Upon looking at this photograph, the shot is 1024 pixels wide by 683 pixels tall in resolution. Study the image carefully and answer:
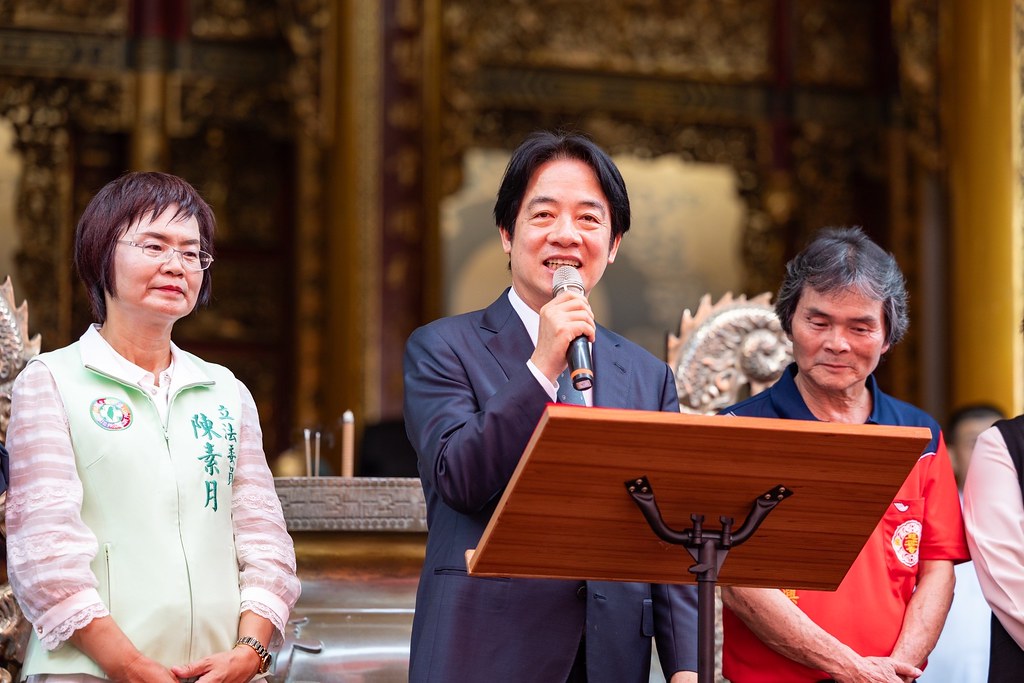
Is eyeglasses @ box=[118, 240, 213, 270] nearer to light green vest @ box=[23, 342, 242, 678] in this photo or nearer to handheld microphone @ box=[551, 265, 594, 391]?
light green vest @ box=[23, 342, 242, 678]

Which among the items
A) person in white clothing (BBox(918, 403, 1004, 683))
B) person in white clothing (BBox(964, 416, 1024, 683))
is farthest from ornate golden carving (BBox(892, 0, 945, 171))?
person in white clothing (BBox(964, 416, 1024, 683))

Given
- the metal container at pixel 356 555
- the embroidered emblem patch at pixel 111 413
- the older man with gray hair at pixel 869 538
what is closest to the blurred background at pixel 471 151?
the metal container at pixel 356 555

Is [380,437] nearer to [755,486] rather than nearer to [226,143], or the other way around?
[226,143]

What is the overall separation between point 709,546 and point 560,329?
308 millimetres

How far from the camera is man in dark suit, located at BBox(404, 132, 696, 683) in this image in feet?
6.18

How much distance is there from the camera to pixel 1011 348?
5.51 m

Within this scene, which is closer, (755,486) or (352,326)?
(755,486)

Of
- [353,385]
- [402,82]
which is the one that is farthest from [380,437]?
[402,82]

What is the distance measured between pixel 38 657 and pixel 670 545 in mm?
831

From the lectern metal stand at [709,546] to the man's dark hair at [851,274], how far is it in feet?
2.13

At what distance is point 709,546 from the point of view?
1.85m

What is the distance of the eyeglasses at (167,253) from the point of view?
2166mm

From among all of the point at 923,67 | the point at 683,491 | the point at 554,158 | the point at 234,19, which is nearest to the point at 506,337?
the point at 554,158

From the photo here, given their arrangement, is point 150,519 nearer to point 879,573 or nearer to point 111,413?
point 111,413
